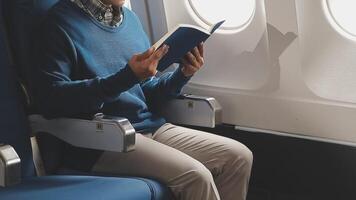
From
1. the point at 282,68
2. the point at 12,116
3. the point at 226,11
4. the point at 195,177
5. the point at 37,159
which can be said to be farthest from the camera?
the point at 226,11

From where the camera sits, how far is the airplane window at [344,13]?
274 cm

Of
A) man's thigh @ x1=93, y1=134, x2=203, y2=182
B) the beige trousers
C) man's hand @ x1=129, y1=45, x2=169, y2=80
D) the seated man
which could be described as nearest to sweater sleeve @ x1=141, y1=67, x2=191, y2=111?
the seated man

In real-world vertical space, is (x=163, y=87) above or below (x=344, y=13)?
below

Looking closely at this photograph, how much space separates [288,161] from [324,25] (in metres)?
0.69

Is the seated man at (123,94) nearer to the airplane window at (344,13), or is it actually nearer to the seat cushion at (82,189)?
the seat cushion at (82,189)

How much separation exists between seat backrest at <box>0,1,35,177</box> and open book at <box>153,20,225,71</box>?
558 millimetres

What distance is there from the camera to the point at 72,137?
2271mm

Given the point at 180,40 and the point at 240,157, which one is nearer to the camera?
the point at 180,40

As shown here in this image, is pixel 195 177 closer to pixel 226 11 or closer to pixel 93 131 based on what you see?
pixel 93 131

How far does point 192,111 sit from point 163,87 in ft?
0.53

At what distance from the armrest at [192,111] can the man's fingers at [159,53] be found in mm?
498

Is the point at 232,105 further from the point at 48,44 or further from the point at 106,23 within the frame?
the point at 48,44

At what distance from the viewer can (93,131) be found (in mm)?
2209

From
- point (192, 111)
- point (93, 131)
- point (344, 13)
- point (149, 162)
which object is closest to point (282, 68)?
point (344, 13)
